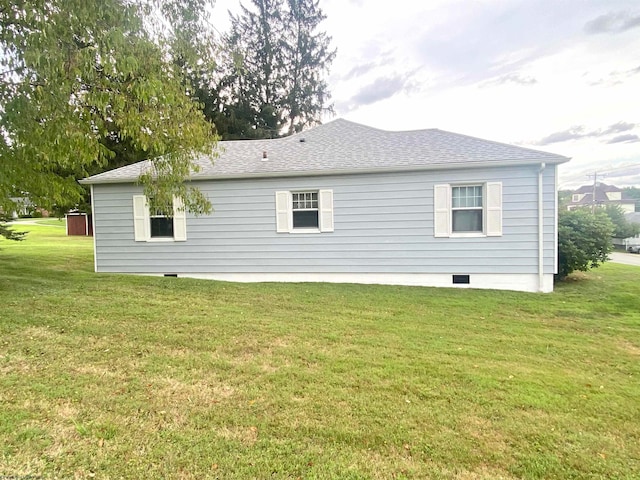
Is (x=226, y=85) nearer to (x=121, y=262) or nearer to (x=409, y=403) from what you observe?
(x=121, y=262)

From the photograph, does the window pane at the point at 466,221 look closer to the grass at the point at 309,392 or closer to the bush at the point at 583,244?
the bush at the point at 583,244

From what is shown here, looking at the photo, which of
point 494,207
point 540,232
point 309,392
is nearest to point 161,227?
point 309,392

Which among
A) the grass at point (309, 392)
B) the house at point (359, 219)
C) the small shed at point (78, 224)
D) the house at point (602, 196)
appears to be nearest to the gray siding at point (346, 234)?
the house at point (359, 219)

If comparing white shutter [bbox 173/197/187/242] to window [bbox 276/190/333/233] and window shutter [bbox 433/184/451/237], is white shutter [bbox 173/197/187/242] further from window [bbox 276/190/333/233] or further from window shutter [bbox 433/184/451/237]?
window shutter [bbox 433/184/451/237]

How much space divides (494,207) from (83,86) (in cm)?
778

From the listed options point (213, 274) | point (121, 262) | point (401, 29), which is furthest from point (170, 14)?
point (401, 29)

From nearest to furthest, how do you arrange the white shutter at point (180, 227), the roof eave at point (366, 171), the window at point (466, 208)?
1. the roof eave at point (366, 171)
2. the window at point (466, 208)
3. the white shutter at point (180, 227)

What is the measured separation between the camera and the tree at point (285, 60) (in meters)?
23.5

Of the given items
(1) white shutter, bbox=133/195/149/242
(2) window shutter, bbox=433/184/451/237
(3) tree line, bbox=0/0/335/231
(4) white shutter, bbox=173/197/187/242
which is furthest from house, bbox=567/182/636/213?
(3) tree line, bbox=0/0/335/231

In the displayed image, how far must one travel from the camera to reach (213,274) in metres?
9.22

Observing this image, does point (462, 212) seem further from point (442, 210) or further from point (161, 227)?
point (161, 227)

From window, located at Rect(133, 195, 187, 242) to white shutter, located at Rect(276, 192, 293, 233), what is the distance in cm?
239

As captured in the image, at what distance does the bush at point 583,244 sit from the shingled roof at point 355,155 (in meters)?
2.45

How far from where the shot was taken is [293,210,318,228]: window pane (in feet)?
29.2
